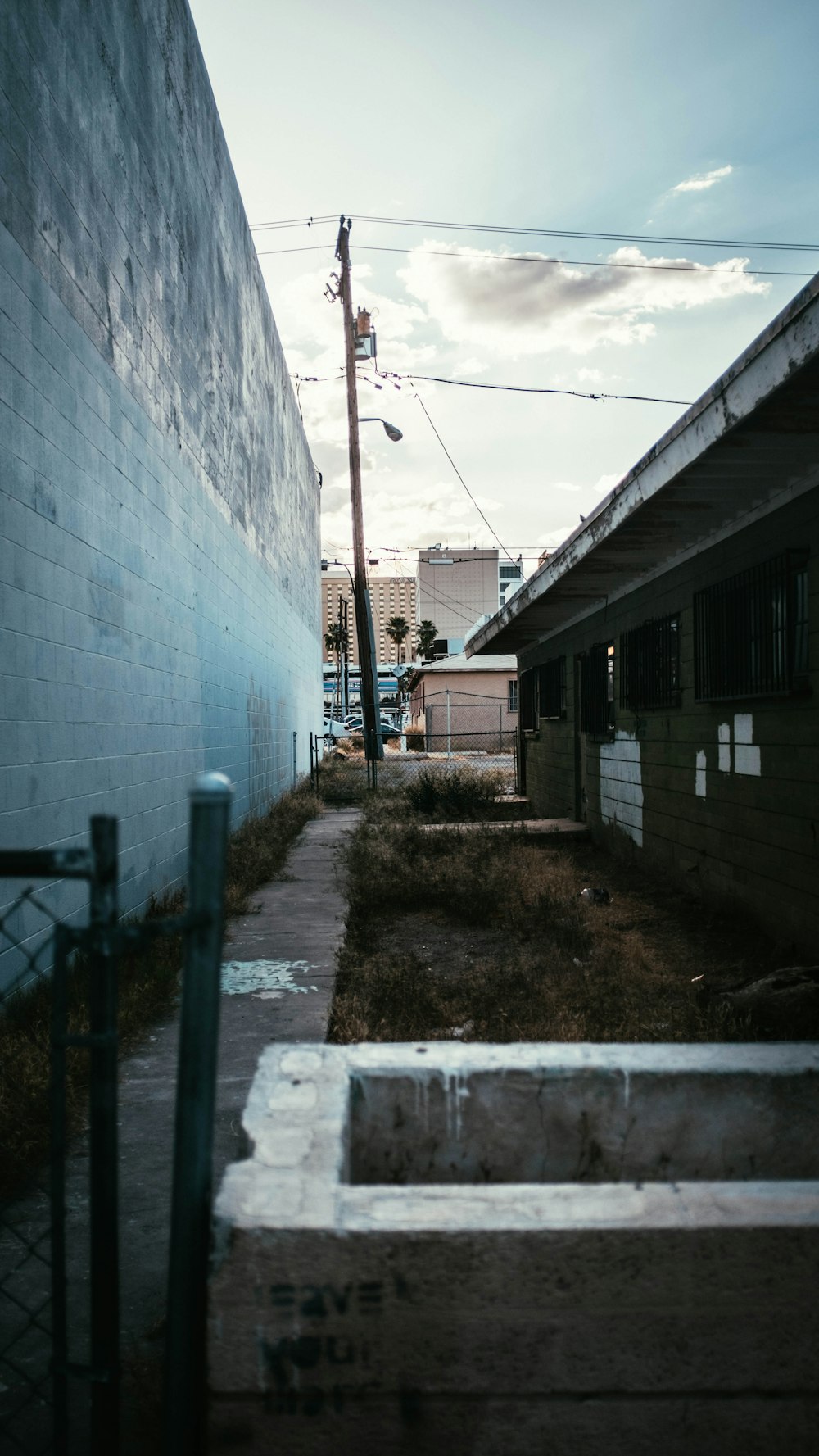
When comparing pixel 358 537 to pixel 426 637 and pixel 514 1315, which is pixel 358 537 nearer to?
pixel 514 1315

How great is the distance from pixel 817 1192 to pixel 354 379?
21.8 m

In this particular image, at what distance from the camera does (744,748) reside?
6801 millimetres

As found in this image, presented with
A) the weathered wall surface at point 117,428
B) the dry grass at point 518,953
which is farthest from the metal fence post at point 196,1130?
the weathered wall surface at point 117,428

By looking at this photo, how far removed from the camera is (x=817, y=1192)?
5.52 feet

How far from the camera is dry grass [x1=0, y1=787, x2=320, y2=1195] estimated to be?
3178mm

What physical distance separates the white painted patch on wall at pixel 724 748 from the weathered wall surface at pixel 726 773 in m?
0.02

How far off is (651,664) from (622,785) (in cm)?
175

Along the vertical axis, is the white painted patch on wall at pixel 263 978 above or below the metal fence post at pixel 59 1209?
below

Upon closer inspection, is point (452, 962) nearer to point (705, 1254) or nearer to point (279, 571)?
point (705, 1254)

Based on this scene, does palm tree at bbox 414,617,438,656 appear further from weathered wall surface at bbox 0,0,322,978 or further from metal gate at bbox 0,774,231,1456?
metal gate at bbox 0,774,231,1456

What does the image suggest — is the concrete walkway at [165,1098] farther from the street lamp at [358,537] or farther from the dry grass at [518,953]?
the street lamp at [358,537]

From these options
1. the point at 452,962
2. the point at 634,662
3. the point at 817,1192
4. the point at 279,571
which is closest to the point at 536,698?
the point at 279,571

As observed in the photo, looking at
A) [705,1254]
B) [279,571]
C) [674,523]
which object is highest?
[279,571]

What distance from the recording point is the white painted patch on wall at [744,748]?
260 inches
